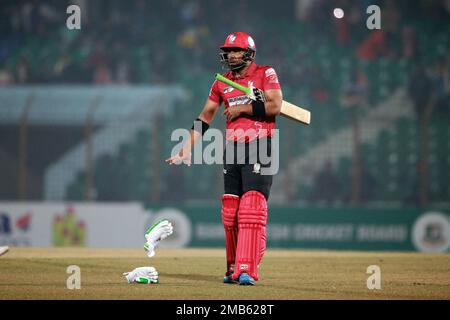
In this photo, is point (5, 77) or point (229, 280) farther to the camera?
point (5, 77)

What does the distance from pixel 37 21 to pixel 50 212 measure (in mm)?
9998

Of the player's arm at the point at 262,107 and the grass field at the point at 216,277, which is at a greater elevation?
the player's arm at the point at 262,107

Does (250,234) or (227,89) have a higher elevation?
(227,89)

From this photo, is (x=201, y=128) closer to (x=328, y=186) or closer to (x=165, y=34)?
(x=328, y=186)

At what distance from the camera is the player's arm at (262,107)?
11.1 meters

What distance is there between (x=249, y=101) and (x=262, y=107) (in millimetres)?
211

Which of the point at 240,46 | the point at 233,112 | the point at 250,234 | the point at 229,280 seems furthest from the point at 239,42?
the point at 229,280

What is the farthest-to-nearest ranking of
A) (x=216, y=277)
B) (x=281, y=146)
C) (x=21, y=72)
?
(x=21, y=72) < (x=281, y=146) < (x=216, y=277)

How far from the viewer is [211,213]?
23031 mm

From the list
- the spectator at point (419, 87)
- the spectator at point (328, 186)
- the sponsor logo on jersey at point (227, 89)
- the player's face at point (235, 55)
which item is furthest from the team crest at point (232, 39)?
the spectator at point (419, 87)

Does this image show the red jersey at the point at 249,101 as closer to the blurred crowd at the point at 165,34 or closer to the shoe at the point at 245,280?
the shoe at the point at 245,280

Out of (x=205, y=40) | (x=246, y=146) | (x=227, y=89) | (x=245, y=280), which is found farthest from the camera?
(x=205, y=40)

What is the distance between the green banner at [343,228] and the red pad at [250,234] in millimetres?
11871

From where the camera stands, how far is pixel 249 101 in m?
11.3
